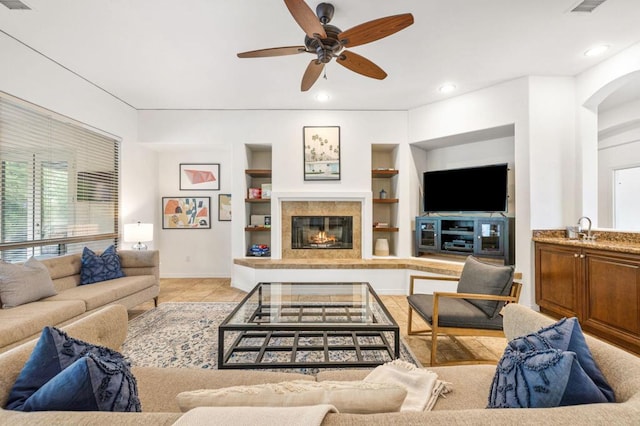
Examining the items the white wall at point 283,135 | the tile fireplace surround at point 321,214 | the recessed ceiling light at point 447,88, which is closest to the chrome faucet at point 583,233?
the white wall at point 283,135

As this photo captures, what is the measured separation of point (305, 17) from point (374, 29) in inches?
19.5

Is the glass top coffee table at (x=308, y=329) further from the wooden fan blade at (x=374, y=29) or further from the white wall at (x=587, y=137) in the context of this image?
the white wall at (x=587, y=137)

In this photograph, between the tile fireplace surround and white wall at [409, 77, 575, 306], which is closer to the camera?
white wall at [409, 77, 575, 306]

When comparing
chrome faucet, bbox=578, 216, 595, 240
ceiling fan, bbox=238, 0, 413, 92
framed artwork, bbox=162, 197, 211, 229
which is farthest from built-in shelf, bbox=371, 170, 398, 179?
framed artwork, bbox=162, 197, 211, 229

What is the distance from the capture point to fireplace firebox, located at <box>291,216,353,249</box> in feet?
14.8

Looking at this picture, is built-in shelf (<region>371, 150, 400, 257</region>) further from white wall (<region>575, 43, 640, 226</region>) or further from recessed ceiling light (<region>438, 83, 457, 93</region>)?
white wall (<region>575, 43, 640, 226</region>)

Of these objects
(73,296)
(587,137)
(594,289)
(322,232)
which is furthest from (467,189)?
(73,296)

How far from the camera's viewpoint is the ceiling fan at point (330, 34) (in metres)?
1.79

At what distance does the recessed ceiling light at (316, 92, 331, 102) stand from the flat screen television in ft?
6.21

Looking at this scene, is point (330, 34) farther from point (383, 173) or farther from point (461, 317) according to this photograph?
point (383, 173)

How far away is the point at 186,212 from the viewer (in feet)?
16.5

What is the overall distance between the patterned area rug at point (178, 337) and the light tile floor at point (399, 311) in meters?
0.17

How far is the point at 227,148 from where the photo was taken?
184 inches

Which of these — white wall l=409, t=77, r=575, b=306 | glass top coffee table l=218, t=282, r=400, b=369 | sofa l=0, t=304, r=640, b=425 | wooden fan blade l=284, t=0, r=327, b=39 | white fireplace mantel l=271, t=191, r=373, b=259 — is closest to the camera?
sofa l=0, t=304, r=640, b=425
